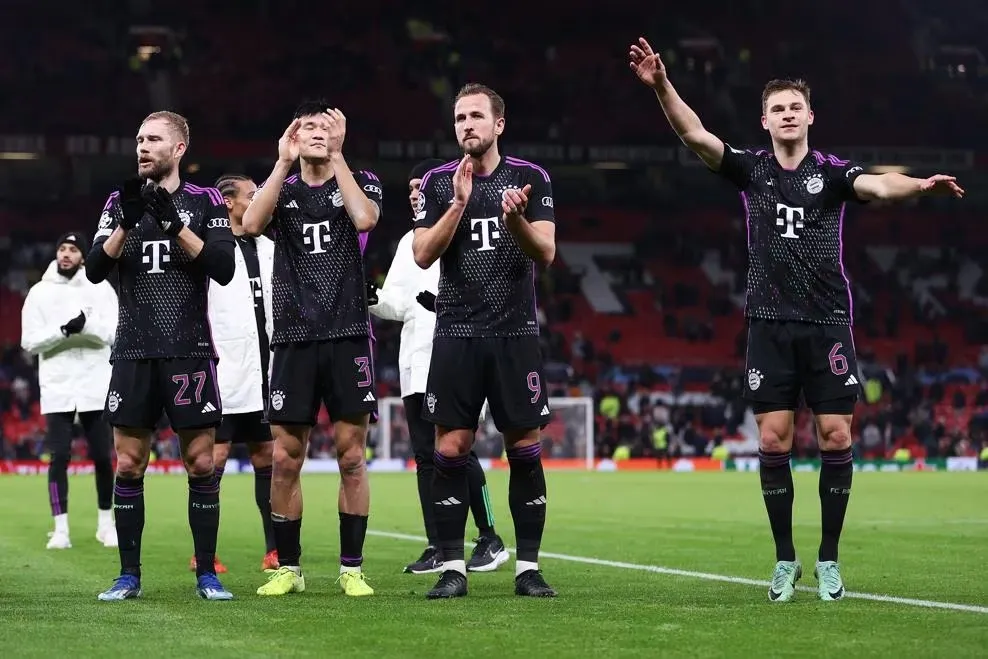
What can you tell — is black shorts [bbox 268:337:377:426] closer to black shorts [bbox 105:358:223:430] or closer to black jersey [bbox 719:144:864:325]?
black shorts [bbox 105:358:223:430]

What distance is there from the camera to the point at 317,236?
7547mm

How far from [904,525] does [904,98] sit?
27.5 meters

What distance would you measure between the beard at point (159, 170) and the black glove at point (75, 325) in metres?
4.18

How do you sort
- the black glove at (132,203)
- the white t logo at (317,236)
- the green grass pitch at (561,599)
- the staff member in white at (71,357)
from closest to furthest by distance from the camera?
the green grass pitch at (561,599), the black glove at (132,203), the white t logo at (317,236), the staff member in white at (71,357)

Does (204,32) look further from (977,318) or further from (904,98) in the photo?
(977,318)

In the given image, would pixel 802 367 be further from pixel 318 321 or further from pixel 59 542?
pixel 59 542

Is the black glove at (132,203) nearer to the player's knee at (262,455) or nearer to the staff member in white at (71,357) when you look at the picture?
the player's knee at (262,455)

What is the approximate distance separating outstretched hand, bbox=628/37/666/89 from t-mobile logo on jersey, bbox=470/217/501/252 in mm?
1016

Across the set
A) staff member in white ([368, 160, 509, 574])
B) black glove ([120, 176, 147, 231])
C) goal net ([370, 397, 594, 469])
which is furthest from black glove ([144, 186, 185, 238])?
goal net ([370, 397, 594, 469])

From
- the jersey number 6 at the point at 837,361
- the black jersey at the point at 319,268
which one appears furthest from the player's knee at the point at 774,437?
the black jersey at the point at 319,268

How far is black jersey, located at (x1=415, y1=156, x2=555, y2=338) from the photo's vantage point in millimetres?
7316

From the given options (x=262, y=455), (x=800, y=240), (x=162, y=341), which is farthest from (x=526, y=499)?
(x=262, y=455)

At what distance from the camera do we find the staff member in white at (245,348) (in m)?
9.42

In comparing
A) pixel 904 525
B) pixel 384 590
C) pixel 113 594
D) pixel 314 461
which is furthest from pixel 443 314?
pixel 314 461
